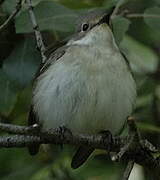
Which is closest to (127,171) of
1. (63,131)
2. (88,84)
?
(63,131)

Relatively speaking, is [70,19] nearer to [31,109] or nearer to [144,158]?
[31,109]

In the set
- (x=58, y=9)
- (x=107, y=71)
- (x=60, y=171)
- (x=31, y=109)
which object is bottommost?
(x=60, y=171)

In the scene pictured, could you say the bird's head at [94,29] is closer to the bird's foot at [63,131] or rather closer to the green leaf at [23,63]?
the green leaf at [23,63]

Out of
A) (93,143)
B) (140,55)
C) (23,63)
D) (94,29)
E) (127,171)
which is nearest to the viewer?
(127,171)

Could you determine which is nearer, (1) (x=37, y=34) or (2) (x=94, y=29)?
(1) (x=37, y=34)

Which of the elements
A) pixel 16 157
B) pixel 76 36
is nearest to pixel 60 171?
pixel 16 157

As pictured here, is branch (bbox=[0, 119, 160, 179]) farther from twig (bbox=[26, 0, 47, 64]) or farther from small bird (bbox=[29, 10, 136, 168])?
twig (bbox=[26, 0, 47, 64])

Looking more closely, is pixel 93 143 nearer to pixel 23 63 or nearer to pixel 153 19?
pixel 23 63

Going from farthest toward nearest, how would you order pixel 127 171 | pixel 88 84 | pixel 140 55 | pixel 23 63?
pixel 140 55 → pixel 23 63 → pixel 88 84 → pixel 127 171
